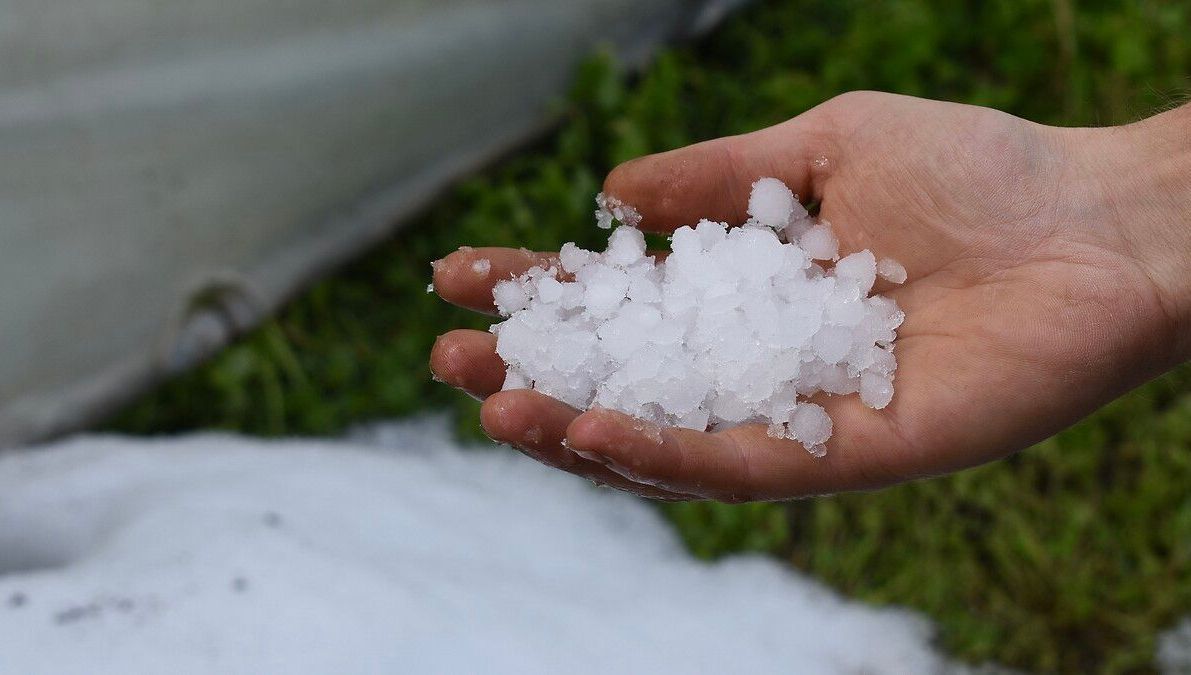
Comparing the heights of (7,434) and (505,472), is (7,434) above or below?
above

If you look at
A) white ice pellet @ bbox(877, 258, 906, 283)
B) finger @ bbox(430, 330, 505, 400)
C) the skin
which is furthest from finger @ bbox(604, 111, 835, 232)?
finger @ bbox(430, 330, 505, 400)

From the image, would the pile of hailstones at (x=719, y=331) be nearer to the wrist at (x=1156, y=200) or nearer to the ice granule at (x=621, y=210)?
the ice granule at (x=621, y=210)

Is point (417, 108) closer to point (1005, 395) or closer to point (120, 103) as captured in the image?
point (120, 103)

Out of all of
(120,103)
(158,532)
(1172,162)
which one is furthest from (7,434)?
(1172,162)

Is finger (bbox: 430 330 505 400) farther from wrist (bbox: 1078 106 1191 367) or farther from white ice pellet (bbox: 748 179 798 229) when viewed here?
wrist (bbox: 1078 106 1191 367)

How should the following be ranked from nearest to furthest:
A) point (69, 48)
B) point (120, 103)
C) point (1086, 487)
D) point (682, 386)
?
point (682, 386)
point (69, 48)
point (120, 103)
point (1086, 487)

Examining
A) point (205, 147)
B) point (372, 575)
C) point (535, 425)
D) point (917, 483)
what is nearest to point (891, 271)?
point (535, 425)
